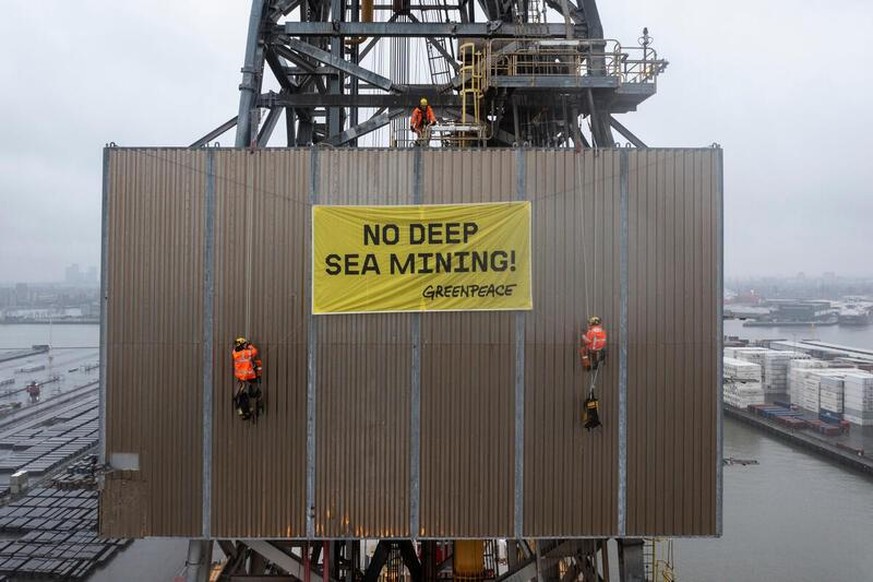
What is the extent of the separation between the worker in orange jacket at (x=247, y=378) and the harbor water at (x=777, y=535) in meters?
24.7

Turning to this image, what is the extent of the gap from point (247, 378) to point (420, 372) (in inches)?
112

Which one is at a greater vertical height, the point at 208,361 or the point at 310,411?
the point at 208,361

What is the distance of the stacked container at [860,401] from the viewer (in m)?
47.8

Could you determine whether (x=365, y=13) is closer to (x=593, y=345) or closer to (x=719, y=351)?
(x=593, y=345)

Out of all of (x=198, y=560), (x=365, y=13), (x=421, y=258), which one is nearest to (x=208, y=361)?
(x=198, y=560)

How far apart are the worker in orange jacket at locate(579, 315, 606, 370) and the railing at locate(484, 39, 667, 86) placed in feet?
17.2

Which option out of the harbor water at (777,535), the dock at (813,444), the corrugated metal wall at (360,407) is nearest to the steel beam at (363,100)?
the corrugated metal wall at (360,407)

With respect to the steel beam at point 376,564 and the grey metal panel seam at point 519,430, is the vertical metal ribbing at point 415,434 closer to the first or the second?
the grey metal panel seam at point 519,430

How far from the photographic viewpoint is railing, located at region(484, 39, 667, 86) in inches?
454

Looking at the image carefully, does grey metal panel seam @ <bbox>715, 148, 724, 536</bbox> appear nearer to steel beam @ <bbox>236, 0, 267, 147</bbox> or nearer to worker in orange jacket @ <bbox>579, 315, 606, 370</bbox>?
worker in orange jacket @ <bbox>579, 315, 606, 370</bbox>

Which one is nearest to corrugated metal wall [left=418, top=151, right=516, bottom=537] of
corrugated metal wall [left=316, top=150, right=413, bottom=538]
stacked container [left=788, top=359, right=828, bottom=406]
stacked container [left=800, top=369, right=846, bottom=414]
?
corrugated metal wall [left=316, top=150, right=413, bottom=538]

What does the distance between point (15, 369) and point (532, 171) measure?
104562 millimetres

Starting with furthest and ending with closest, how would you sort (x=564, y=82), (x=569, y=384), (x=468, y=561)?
1. (x=468, y=561)
2. (x=564, y=82)
3. (x=569, y=384)

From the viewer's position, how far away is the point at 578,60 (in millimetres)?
11750
